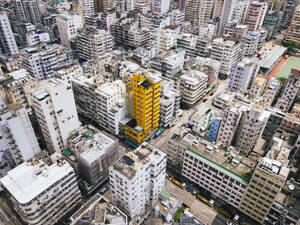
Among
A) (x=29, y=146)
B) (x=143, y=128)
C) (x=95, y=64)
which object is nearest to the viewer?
(x=29, y=146)

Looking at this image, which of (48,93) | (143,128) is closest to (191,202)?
(143,128)

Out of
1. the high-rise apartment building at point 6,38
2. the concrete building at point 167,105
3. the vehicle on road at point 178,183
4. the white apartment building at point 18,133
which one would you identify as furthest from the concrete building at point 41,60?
the vehicle on road at point 178,183

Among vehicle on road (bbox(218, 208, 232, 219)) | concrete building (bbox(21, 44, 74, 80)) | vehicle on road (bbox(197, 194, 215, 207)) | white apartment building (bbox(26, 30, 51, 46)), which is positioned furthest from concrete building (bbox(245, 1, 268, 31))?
vehicle on road (bbox(218, 208, 232, 219))

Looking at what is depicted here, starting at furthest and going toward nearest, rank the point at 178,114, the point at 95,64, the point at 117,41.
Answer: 1. the point at 117,41
2. the point at 95,64
3. the point at 178,114

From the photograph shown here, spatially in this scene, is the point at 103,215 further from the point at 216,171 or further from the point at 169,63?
the point at 169,63

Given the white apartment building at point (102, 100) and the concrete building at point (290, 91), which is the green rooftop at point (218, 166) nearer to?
the white apartment building at point (102, 100)

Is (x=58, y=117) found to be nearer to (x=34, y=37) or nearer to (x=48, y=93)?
(x=48, y=93)

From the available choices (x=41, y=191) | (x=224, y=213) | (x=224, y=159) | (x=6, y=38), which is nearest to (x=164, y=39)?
(x=224, y=159)
